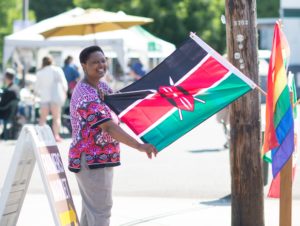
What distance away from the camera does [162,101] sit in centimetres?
753

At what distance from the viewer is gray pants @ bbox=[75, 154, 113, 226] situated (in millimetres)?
7230

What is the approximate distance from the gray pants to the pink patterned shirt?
6cm

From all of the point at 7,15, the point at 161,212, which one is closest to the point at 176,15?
the point at 7,15

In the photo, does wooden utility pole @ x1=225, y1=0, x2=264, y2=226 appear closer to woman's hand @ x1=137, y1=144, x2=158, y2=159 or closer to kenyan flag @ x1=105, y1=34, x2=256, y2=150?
kenyan flag @ x1=105, y1=34, x2=256, y2=150

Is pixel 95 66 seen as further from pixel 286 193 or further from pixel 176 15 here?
pixel 176 15

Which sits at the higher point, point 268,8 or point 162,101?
point 162,101

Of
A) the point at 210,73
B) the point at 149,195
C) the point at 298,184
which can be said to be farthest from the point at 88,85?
the point at 298,184

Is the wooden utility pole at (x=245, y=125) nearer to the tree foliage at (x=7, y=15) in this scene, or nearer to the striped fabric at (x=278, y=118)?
the striped fabric at (x=278, y=118)

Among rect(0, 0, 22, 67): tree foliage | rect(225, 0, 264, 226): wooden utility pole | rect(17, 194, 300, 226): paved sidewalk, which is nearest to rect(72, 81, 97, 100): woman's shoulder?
rect(225, 0, 264, 226): wooden utility pole

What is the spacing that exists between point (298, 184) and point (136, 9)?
39599 mm

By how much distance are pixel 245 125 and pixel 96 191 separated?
177 cm

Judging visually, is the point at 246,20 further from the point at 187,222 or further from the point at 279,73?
the point at 187,222

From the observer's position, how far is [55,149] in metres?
A: 8.05

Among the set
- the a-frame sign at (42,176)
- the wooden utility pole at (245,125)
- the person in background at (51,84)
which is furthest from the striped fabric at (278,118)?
the person in background at (51,84)
